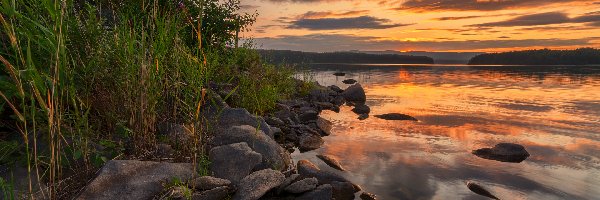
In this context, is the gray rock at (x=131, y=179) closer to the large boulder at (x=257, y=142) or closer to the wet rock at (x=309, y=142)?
the large boulder at (x=257, y=142)

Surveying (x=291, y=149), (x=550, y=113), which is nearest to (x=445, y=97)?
(x=550, y=113)

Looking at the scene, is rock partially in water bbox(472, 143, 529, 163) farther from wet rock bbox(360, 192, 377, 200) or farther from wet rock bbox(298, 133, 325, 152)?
wet rock bbox(360, 192, 377, 200)

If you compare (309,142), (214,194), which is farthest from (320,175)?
(309,142)

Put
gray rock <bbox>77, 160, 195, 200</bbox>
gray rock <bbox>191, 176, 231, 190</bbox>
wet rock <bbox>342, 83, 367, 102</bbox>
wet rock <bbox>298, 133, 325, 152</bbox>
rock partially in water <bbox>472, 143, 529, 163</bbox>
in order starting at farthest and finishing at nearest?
wet rock <bbox>342, 83, 367, 102</bbox> < wet rock <bbox>298, 133, 325, 152</bbox> < rock partially in water <bbox>472, 143, 529, 163</bbox> < gray rock <bbox>191, 176, 231, 190</bbox> < gray rock <bbox>77, 160, 195, 200</bbox>

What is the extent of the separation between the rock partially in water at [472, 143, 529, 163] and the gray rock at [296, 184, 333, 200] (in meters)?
4.59

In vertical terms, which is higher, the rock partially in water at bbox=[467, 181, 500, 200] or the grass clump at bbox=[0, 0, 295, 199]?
the grass clump at bbox=[0, 0, 295, 199]

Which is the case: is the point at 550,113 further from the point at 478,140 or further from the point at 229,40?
the point at 229,40

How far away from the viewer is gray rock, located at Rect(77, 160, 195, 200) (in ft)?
15.3

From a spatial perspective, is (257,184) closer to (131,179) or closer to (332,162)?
(131,179)

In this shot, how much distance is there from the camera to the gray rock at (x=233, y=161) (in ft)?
19.2

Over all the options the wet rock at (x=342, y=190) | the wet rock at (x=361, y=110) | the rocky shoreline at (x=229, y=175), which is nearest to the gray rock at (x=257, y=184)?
the rocky shoreline at (x=229, y=175)

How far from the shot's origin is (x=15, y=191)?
4.50 metres

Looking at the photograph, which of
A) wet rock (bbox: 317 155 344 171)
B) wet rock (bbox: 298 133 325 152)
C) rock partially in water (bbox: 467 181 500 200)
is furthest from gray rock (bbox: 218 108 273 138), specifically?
rock partially in water (bbox: 467 181 500 200)

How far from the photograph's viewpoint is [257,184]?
18.0 feet
